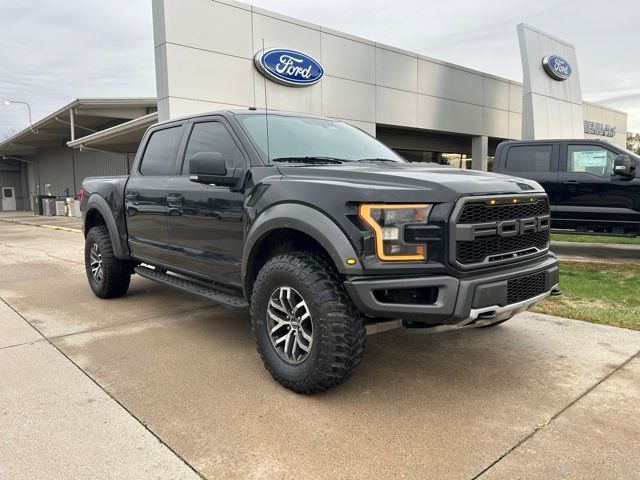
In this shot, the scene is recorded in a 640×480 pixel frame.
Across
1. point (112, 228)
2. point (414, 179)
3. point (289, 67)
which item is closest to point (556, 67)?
point (289, 67)

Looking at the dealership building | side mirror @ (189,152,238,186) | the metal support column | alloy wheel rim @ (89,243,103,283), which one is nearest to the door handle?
side mirror @ (189,152,238,186)

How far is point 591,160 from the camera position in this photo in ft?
28.3

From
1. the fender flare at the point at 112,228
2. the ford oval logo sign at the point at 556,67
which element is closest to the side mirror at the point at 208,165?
the fender flare at the point at 112,228

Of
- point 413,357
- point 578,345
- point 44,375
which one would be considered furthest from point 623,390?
point 44,375

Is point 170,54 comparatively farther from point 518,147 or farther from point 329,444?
point 329,444

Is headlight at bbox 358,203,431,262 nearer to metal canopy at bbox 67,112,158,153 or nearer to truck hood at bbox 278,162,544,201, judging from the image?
truck hood at bbox 278,162,544,201

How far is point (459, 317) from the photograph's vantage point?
281cm

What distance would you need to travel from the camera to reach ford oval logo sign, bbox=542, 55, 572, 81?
18.4m

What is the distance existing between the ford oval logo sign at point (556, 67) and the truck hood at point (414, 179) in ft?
56.7

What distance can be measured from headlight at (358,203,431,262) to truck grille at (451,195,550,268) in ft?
0.64

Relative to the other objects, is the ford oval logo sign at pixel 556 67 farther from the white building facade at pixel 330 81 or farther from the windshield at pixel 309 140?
the windshield at pixel 309 140

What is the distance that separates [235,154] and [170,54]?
9378 millimetres

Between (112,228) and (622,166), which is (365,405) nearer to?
(112,228)

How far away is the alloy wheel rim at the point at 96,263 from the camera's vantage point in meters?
6.04
